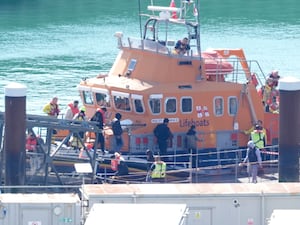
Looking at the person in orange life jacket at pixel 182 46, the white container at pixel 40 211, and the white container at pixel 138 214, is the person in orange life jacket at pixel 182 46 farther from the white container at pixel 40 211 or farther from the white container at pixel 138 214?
A: the white container at pixel 138 214

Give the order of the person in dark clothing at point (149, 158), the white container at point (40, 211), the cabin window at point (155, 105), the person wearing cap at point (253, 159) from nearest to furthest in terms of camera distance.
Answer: the white container at point (40, 211) → the person in dark clothing at point (149, 158) → the person wearing cap at point (253, 159) → the cabin window at point (155, 105)

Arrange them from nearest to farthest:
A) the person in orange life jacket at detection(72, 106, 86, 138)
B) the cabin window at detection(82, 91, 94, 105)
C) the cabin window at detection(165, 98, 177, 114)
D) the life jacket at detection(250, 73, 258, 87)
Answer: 1. the person in orange life jacket at detection(72, 106, 86, 138)
2. the cabin window at detection(165, 98, 177, 114)
3. the cabin window at detection(82, 91, 94, 105)
4. the life jacket at detection(250, 73, 258, 87)

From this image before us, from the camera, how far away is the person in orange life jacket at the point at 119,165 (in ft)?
95.3

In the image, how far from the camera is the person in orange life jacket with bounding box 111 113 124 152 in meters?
29.9

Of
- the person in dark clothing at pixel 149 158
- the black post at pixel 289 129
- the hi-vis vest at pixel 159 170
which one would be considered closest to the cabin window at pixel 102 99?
the person in dark clothing at pixel 149 158

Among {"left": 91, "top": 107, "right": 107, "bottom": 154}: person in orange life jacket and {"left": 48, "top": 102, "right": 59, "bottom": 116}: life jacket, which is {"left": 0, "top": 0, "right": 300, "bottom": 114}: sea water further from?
{"left": 91, "top": 107, "right": 107, "bottom": 154}: person in orange life jacket

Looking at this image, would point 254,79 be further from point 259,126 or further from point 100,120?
point 100,120

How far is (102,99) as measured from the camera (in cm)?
3123

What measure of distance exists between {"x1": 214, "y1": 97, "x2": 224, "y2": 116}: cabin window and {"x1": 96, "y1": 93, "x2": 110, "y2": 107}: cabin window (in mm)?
2588

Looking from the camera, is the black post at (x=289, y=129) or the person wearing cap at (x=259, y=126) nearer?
the black post at (x=289, y=129)

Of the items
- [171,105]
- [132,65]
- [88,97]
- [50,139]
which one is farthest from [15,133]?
[132,65]

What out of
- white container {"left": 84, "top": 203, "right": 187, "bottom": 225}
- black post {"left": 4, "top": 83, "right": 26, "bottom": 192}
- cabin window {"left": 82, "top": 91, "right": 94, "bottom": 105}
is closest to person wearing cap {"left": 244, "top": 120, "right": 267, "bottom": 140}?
cabin window {"left": 82, "top": 91, "right": 94, "bottom": 105}

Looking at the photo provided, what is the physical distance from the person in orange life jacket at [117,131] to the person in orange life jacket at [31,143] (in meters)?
1.94

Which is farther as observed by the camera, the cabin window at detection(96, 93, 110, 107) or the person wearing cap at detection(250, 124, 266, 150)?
the cabin window at detection(96, 93, 110, 107)
